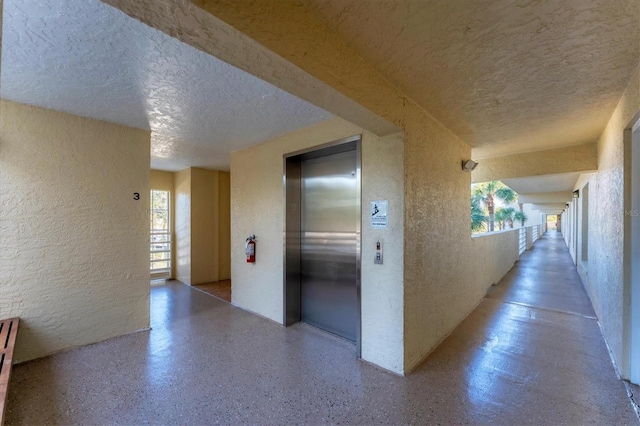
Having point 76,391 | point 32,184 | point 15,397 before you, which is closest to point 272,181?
point 32,184

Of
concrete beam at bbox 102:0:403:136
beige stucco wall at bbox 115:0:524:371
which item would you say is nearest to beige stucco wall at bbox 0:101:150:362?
beige stucco wall at bbox 115:0:524:371

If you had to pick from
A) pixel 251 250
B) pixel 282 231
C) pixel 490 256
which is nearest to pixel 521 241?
pixel 490 256

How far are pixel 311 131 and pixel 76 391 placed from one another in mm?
3168

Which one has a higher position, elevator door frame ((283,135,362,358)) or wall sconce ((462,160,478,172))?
wall sconce ((462,160,478,172))

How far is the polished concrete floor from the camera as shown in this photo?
188 centimetres

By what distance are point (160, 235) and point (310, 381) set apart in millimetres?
5231

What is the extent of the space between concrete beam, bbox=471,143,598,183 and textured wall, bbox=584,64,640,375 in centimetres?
26

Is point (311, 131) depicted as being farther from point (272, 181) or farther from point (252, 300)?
point (252, 300)

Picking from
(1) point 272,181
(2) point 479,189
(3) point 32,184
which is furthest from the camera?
(2) point 479,189

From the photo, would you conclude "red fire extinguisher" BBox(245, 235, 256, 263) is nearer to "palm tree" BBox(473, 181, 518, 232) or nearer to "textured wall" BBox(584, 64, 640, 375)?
"textured wall" BBox(584, 64, 640, 375)

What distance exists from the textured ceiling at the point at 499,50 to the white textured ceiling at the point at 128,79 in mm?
970

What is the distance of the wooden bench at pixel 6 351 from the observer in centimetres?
164

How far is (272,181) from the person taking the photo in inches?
143

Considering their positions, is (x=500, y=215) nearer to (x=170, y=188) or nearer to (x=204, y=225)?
(x=204, y=225)
